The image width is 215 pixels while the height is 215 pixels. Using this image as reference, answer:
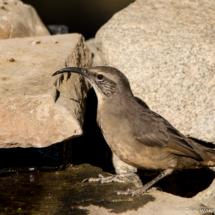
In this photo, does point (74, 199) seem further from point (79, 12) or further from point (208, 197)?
point (79, 12)

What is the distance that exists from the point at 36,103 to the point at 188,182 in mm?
3263

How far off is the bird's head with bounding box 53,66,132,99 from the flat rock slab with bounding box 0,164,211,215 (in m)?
1.33

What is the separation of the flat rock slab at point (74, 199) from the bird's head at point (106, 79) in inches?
52.3

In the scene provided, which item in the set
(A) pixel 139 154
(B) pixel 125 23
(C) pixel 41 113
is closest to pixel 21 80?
(C) pixel 41 113

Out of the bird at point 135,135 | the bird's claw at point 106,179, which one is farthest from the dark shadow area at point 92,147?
the bird at point 135,135

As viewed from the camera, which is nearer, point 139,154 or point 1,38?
point 139,154

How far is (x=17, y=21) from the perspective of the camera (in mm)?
6266

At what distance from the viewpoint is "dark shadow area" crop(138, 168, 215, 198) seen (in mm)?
5461

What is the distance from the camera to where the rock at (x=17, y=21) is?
6047 mm

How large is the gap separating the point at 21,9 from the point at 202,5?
3.79m

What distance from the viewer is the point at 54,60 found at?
4887 millimetres

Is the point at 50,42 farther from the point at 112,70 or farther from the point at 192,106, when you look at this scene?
the point at 192,106

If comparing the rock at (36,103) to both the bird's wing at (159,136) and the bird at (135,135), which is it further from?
the bird's wing at (159,136)

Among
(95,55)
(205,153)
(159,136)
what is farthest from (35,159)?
(95,55)
